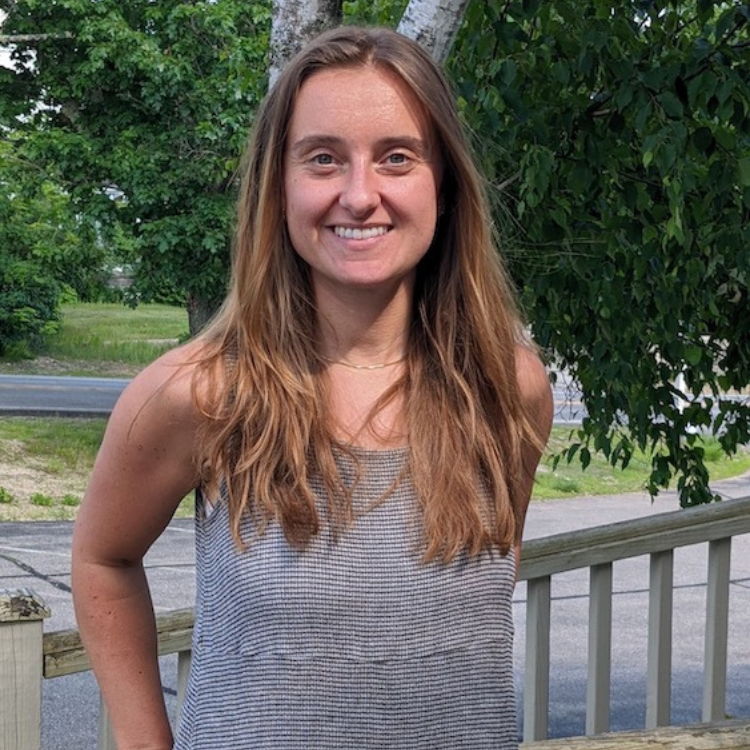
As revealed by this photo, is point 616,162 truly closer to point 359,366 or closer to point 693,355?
point 693,355

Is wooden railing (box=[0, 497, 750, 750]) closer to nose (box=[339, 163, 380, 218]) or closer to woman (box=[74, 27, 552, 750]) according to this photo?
woman (box=[74, 27, 552, 750])

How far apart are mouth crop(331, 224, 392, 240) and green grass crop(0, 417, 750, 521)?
1105 cm

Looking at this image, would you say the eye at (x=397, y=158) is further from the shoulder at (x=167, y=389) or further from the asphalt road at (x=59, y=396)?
the asphalt road at (x=59, y=396)

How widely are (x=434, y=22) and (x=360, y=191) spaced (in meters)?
1.37

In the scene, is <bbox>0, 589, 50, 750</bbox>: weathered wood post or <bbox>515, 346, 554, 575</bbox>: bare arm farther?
<bbox>0, 589, 50, 750</bbox>: weathered wood post

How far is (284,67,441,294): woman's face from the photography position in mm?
1546

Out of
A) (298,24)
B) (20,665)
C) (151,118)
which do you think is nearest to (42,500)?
(151,118)

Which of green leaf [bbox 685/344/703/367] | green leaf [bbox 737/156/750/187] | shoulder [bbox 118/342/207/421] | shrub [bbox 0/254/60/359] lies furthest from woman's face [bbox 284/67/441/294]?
shrub [bbox 0/254/60/359]

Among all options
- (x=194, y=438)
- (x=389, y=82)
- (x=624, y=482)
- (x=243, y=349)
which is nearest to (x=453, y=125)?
(x=389, y=82)

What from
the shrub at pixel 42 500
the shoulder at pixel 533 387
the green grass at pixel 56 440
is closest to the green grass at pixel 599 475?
the green grass at pixel 56 440

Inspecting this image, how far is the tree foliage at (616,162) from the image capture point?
11.0 feet

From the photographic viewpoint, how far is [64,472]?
15.2 m

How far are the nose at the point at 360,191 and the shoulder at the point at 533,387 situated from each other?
1.06ft

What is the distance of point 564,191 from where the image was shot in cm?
383
